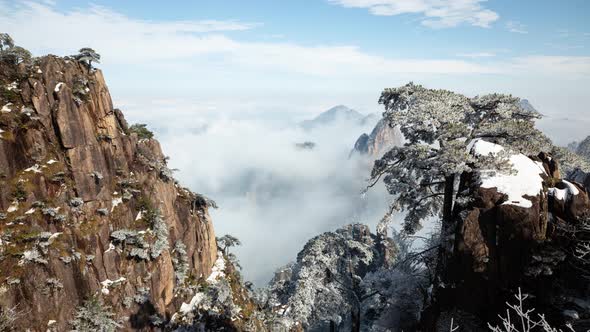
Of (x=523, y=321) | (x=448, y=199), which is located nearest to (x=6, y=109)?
(x=448, y=199)

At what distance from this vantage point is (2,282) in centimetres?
2083

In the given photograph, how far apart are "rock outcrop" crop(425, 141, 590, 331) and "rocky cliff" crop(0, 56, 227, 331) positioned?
24324 millimetres

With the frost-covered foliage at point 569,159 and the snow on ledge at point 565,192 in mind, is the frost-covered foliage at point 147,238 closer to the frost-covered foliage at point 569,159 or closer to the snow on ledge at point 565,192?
the snow on ledge at point 565,192

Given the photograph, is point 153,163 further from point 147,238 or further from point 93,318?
point 93,318

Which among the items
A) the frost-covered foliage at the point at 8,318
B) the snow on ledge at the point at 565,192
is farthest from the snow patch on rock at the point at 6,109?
the snow on ledge at the point at 565,192

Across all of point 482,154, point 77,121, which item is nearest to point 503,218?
point 482,154

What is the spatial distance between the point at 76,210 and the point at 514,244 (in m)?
28.6

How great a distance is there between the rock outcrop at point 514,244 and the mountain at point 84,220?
2360 centimetres

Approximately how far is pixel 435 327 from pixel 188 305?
26.6 meters

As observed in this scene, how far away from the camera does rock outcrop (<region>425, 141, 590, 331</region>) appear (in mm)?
12336

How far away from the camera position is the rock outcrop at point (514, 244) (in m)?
12.3

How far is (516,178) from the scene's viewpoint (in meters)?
13.6

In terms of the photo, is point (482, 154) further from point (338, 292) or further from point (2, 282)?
point (2, 282)

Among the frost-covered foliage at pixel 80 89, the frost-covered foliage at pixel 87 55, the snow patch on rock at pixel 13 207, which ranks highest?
the frost-covered foliage at pixel 87 55
